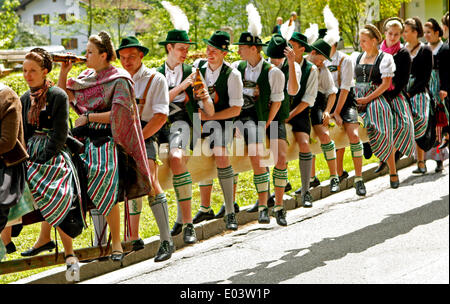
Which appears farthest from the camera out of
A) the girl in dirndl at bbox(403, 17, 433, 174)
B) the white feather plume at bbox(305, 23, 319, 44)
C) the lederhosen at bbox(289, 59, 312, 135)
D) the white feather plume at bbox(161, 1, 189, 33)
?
the girl in dirndl at bbox(403, 17, 433, 174)

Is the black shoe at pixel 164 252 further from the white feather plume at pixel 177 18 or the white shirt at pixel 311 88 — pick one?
the white shirt at pixel 311 88

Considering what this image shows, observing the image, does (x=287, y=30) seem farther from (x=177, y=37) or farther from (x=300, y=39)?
(x=177, y=37)

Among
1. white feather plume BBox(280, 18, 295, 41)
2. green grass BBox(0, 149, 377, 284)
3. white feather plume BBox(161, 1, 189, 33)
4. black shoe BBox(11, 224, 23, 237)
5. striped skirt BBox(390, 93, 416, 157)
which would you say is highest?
white feather plume BBox(161, 1, 189, 33)

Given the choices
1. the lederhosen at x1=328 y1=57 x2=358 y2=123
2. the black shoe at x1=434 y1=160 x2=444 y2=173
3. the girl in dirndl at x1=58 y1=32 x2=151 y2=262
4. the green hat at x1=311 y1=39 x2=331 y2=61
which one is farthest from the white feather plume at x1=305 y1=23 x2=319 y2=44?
the black shoe at x1=434 y1=160 x2=444 y2=173

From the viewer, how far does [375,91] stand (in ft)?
30.5

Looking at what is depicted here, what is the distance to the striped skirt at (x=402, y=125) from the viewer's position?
9.57m

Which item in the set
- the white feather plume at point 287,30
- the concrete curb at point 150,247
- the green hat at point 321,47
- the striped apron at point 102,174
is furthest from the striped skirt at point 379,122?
the striped apron at point 102,174

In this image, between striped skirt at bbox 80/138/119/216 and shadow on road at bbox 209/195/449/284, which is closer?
striped skirt at bbox 80/138/119/216

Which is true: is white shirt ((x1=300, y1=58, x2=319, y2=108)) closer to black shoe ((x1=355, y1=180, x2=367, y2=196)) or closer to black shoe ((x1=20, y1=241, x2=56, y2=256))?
black shoe ((x1=355, y1=180, x2=367, y2=196))

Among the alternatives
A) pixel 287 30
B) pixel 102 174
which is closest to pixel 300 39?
pixel 287 30

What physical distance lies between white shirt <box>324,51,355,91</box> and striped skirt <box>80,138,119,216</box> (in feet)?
12.0

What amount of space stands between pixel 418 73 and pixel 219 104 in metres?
3.76

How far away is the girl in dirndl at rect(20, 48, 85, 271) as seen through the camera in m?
5.84

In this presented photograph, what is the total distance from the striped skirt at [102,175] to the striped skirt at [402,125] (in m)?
4.45
